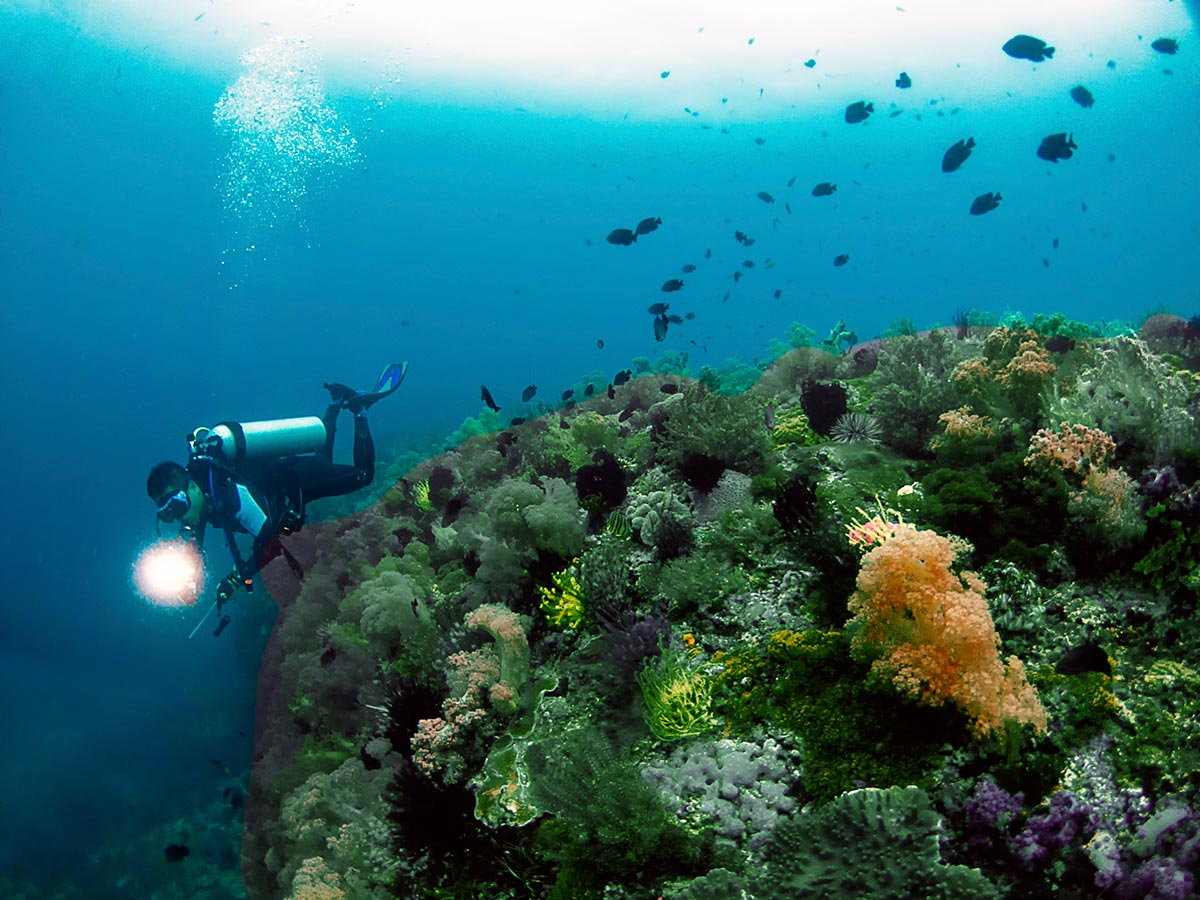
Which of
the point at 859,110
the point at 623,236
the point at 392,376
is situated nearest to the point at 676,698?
the point at 623,236

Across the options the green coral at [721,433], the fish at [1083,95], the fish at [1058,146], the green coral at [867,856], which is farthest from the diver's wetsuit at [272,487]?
the fish at [1083,95]

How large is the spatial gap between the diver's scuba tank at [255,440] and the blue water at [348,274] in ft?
25.2

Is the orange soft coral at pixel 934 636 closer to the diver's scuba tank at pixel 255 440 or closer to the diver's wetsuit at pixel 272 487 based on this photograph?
the diver's wetsuit at pixel 272 487

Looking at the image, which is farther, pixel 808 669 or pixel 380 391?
pixel 380 391

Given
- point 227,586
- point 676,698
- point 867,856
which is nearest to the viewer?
point 867,856

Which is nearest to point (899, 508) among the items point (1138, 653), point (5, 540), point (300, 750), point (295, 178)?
point (1138, 653)

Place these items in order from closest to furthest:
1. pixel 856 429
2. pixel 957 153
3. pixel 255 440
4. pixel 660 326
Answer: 1. pixel 856 429
2. pixel 957 153
3. pixel 660 326
4. pixel 255 440

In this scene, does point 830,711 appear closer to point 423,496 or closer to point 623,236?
point 423,496

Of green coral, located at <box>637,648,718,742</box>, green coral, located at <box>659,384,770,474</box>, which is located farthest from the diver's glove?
green coral, located at <box>637,648,718,742</box>

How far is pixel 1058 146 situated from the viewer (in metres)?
11.1

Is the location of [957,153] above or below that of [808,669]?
above

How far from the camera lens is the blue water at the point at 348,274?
3611 cm

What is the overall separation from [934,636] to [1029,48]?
13845 millimetres

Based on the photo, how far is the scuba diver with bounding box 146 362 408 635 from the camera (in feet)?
41.7
